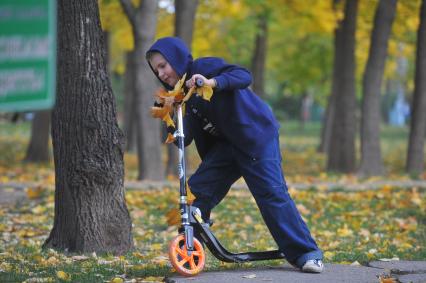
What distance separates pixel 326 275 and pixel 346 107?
13.1 metres

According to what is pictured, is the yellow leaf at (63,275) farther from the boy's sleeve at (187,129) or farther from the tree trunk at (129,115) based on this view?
the tree trunk at (129,115)

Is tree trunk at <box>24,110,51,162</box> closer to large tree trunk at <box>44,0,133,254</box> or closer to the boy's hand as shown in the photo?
large tree trunk at <box>44,0,133,254</box>

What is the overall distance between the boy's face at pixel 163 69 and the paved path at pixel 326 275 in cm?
131

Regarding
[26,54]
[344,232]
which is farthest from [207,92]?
[344,232]

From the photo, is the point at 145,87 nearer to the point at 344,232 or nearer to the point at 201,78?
the point at 344,232

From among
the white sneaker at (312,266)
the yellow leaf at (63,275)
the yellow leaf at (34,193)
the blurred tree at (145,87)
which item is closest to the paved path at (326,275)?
the white sneaker at (312,266)

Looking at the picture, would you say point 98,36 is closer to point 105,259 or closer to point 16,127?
point 105,259

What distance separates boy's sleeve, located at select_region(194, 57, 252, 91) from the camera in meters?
5.46

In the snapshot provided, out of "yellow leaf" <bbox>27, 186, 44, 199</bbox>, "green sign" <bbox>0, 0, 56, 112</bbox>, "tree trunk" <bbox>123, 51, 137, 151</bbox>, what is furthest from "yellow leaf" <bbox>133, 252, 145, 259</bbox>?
"tree trunk" <bbox>123, 51, 137, 151</bbox>

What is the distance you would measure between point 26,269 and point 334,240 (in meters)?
3.64

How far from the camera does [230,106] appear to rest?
18.8 ft

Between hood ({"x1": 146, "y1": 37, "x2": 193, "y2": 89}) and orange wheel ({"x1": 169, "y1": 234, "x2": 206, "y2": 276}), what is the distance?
1.10 m

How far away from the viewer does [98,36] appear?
705 cm

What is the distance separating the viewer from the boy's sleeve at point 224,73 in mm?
5465
